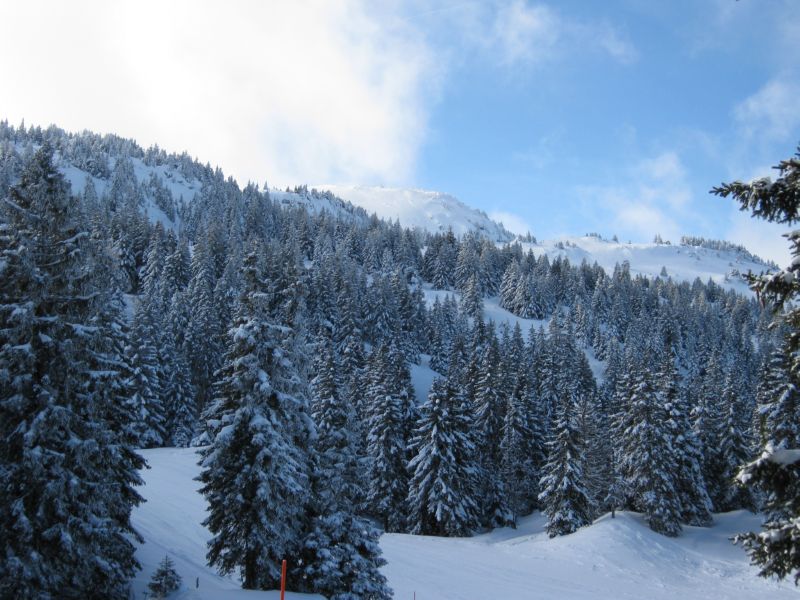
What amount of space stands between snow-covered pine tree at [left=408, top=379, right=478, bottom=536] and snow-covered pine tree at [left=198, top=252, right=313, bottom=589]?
24.0 m

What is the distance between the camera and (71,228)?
13.6 metres

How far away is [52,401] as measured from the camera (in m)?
12.3

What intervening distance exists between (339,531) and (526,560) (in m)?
20.4

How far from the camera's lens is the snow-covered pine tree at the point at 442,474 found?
136ft

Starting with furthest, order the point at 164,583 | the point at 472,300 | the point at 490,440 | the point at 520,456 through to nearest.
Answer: the point at 472,300 → the point at 490,440 → the point at 520,456 → the point at 164,583

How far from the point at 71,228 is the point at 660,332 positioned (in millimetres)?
129644

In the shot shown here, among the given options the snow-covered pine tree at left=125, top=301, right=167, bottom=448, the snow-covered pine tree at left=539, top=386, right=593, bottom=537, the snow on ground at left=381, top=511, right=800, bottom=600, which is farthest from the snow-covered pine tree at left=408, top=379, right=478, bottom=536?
the snow-covered pine tree at left=125, top=301, right=167, bottom=448

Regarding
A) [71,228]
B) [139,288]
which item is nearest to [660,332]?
[139,288]

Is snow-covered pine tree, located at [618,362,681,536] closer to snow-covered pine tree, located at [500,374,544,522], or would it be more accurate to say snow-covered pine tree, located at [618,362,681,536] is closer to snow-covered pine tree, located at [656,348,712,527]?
snow-covered pine tree, located at [656,348,712,527]

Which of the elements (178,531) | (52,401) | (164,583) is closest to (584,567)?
(178,531)

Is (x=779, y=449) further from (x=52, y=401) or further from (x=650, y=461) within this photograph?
(x=650, y=461)

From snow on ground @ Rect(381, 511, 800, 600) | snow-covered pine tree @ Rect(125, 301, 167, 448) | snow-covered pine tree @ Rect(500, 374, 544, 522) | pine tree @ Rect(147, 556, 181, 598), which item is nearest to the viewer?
pine tree @ Rect(147, 556, 181, 598)

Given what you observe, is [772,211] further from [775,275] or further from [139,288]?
[139,288]

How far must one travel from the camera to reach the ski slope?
2595 cm
